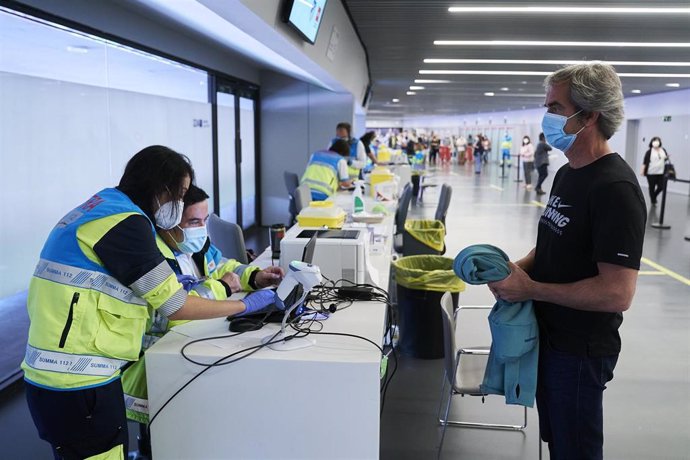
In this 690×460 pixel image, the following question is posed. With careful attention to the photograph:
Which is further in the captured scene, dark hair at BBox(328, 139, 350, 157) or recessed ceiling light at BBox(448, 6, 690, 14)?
dark hair at BBox(328, 139, 350, 157)

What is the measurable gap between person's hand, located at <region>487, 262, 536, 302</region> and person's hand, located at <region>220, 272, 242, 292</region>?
120cm

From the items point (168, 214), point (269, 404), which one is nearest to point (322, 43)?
point (168, 214)

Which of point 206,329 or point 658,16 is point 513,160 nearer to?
point 658,16

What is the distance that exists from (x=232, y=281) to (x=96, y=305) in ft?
3.21

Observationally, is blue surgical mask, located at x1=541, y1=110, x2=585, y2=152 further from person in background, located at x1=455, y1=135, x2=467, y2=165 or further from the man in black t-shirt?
person in background, located at x1=455, y1=135, x2=467, y2=165

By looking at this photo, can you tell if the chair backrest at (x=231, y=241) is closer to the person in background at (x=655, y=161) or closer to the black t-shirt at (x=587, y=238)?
the black t-shirt at (x=587, y=238)

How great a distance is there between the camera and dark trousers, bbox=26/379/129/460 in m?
1.67

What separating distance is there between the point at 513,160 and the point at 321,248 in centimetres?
2551

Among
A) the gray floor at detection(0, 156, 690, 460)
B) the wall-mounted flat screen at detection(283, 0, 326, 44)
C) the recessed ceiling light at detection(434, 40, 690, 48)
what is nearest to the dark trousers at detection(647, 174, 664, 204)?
the recessed ceiling light at detection(434, 40, 690, 48)

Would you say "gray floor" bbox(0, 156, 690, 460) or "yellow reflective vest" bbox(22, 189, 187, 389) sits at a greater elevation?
"yellow reflective vest" bbox(22, 189, 187, 389)

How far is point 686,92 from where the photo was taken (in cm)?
1455

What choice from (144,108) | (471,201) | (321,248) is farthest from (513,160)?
(321,248)

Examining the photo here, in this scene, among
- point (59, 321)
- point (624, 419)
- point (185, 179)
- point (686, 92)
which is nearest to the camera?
point (59, 321)

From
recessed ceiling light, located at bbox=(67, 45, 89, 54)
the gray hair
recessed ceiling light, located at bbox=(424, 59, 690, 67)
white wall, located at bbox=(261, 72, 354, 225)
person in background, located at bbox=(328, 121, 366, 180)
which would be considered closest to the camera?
the gray hair
